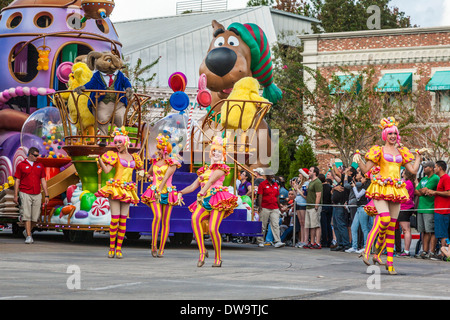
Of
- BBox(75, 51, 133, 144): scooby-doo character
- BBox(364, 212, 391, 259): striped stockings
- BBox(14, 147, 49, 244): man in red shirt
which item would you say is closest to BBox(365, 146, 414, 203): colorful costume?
BBox(364, 212, 391, 259): striped stockings

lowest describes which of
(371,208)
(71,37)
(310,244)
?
(310,244)

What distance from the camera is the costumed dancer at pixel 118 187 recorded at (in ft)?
45.1

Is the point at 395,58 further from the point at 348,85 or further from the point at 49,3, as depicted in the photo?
the point at 49,3

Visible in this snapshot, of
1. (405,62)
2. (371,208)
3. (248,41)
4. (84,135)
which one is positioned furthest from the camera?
(405,62)

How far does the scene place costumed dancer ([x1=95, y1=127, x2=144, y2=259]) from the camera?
45.1 ft

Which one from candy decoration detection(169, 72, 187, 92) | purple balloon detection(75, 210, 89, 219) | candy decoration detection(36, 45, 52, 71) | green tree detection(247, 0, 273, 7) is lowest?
purple balloon detection(75, 210, 89, 219)

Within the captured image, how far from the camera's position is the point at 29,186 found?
16.6 metres

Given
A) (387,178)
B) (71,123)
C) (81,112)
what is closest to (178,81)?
(81,112)

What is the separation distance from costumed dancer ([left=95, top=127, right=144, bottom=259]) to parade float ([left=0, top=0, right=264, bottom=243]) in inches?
33.1

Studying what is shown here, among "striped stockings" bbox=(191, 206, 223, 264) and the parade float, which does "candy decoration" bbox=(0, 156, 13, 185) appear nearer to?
the parade float

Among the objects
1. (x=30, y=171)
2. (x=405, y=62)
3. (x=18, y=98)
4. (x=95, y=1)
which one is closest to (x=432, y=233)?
(x=30, y=171)

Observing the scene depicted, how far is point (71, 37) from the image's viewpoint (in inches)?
784
